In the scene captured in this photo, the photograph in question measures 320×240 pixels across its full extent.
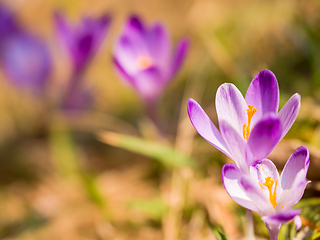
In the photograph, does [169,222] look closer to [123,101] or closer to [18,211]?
[18,211]

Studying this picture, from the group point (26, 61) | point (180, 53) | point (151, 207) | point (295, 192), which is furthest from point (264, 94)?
point (26, 61)

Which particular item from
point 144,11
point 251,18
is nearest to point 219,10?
point 251,18

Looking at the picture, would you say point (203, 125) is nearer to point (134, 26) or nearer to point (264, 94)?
point (264, 94)

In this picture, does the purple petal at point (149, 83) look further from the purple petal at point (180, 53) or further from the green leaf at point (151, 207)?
the green leaf at point (151, 207)

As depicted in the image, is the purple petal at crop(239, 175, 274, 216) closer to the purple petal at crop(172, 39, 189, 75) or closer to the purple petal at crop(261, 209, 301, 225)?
the purple petal at crop(261, 209, 301, 225)

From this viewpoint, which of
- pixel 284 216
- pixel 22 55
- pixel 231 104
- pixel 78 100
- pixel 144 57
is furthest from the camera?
pixel 22 55

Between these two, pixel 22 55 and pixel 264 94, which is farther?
pixel 22 55
